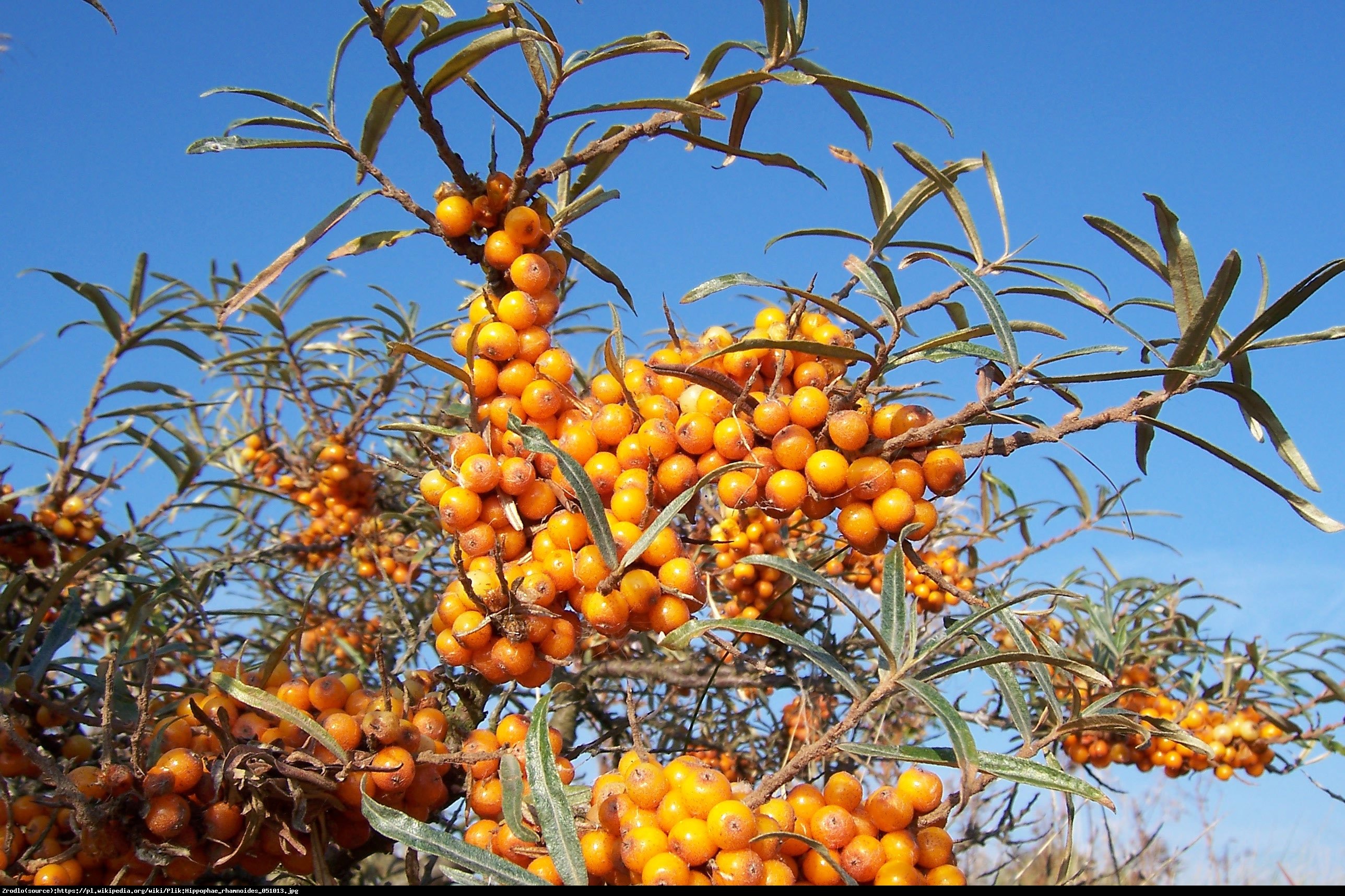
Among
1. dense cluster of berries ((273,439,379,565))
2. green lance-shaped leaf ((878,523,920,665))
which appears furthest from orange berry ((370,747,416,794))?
dense cluster of berries ((273,439,379,565))

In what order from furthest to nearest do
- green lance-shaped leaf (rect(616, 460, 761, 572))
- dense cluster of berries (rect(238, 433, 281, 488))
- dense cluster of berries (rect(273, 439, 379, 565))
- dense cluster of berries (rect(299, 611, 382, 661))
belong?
dense cluster of berries (rect(238, 433, 281, 488)) < dense cluster of berries (rect(273, 439, 379, 565)) < dense cluster of berries (rect(299, 611, 382, 661)) < green lance-shaped leaf (rect(616, 460, 761, 572))

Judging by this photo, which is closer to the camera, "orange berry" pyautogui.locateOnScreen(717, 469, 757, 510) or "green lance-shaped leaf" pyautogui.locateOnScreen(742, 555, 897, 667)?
"green lance-shaped leaf" pyautogui.locateOnScreen(742, 555, 897, 667)

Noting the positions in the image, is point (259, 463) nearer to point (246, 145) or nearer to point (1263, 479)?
point (246, 145)

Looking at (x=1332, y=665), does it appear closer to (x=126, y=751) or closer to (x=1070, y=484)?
(x=1070, y=484)

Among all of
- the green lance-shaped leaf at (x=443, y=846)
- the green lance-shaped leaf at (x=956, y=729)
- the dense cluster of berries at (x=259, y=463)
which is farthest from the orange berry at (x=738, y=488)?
the dense cluster of berries at (x=259, y=463)

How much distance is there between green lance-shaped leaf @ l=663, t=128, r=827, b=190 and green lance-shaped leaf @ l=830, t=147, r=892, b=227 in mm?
55

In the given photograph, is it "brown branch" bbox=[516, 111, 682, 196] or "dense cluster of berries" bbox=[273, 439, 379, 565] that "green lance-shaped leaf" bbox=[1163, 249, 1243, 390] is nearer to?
"brown branch" bbox=[516, 111, 682, 196]

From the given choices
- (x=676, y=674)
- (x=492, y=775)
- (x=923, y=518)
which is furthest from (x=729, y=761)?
(x=923, y=518)

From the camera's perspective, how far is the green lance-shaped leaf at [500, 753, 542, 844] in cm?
101

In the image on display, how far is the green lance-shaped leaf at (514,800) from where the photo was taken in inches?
39.9

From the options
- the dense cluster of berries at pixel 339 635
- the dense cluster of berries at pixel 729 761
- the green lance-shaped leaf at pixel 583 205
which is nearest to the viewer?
the green lance-shaped leaf at pixel 583 205

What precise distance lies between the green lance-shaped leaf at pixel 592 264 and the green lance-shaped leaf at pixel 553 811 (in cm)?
76

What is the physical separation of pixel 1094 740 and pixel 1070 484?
85cm

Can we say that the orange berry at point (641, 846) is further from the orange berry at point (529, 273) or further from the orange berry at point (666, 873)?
the orange berry at point (529, 273)
